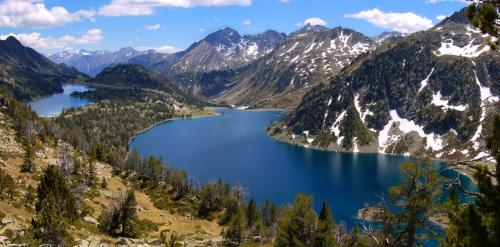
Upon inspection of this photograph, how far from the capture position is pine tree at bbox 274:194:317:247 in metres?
63.2

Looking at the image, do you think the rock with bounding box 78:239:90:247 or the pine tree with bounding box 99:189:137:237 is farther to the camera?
the pine tree with bounding box 99:189:137:237

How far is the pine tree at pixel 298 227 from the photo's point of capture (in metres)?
63.2

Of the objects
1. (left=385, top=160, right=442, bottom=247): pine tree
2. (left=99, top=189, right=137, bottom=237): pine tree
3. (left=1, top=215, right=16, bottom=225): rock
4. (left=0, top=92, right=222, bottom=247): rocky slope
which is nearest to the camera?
(left=385, top=160, right=442, bottom=247): pine tree

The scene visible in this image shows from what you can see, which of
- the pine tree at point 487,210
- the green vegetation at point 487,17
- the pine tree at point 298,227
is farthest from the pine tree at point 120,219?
the green vegetation at point 487,17

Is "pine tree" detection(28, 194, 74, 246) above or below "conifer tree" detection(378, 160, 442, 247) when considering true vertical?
Answer: below

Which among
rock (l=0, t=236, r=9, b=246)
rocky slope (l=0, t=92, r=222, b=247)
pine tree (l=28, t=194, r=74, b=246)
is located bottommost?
rocky slope (l=0, t=92, r=222, b=247)

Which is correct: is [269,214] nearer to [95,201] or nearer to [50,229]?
[95,201]

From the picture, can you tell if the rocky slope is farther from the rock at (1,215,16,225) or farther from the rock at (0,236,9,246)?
the rock at (0,236,9,246)

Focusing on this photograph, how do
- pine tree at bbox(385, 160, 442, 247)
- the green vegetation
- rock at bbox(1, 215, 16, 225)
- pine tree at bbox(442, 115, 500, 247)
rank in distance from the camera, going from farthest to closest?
rock at bbox(1, 215, 16, 225) → pine tree at bbox(385, 160, 442, 247) → pine tree at bbox(442, 115, 500, 247) → the green vegetation

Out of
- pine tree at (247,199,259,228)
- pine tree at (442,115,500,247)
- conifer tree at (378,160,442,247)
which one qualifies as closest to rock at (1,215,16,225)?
conifer tree at (378,160,442,247)

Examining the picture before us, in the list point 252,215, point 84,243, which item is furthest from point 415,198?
point 252,215

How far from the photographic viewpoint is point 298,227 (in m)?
64.0

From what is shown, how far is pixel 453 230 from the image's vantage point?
25391mm

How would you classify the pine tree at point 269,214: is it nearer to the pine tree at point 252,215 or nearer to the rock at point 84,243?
the pine tree at point 252,215
